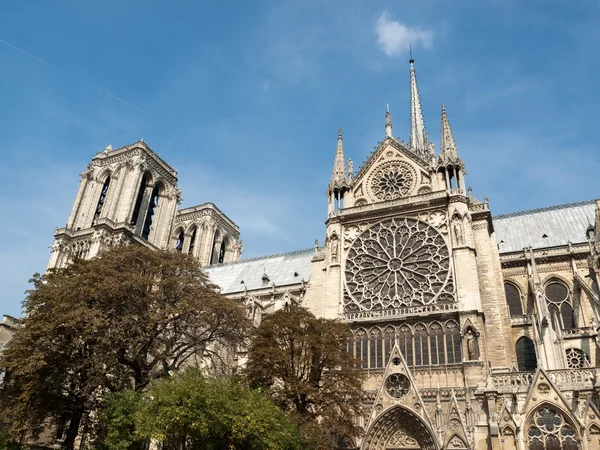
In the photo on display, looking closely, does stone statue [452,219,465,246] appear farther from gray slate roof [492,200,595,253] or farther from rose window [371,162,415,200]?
gray slate roof [492,200,595,253]

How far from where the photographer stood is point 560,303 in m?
32.5

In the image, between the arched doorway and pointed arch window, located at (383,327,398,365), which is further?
pointed arch window, located at (383,327,398,365)

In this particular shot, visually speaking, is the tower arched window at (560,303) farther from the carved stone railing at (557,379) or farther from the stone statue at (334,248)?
the stone statue at (334,248)

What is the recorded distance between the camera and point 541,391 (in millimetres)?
20875

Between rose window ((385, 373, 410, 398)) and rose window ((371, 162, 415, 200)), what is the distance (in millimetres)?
12954

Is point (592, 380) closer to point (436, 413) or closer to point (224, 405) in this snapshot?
point (436, 413)

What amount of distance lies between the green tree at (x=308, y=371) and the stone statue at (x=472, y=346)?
6250mm

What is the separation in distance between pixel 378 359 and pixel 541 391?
375 inches

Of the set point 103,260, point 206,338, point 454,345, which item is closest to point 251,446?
point 206,338

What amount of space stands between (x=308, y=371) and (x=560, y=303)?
18265 mm

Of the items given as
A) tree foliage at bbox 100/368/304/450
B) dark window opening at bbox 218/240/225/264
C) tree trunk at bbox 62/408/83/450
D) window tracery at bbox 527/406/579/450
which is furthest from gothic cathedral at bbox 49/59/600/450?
dark window opening at bbox 218/240/225/264

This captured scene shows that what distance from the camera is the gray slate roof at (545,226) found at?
37.4 m

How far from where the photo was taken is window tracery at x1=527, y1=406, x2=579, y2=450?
19.8 metres

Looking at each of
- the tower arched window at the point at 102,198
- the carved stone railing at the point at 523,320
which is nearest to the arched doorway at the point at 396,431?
the carved stone railing at the point at 523,320
